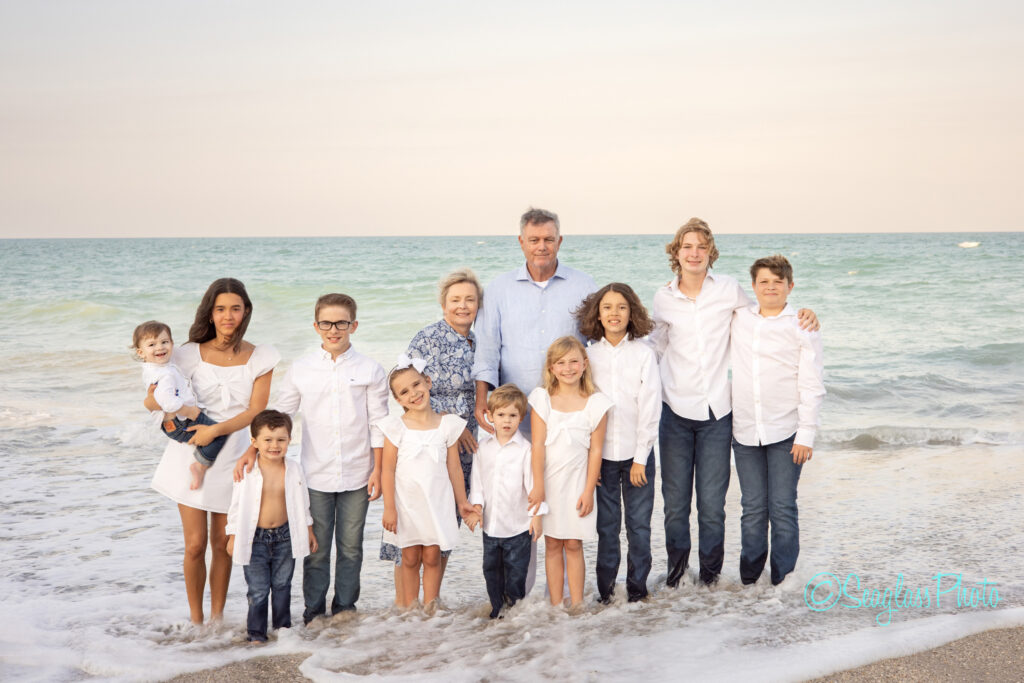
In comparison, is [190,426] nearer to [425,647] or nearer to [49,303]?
[425,647]

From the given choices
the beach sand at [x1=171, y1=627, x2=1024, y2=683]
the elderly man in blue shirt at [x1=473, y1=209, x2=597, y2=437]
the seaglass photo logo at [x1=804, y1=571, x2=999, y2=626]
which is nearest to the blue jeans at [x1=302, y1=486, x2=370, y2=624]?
the beach sand at [x1=171, y1=627, x2=1024, y2=683]

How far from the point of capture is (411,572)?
3809mm

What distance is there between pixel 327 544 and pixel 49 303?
1666 cm

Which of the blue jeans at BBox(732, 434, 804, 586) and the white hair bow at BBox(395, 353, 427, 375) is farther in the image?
the blue jeans at BBox(732, 434, 804, 586)

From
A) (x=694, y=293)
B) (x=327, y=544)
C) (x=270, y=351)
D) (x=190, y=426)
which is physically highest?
(x=694, y=293)

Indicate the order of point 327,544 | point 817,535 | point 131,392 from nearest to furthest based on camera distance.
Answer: point 327,544, point 817,535, point 131,392

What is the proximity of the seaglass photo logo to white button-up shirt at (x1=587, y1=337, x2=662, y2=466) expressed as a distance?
3.82ft

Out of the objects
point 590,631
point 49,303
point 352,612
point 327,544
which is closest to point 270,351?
point 327,544

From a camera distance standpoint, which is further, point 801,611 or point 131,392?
point 131,392

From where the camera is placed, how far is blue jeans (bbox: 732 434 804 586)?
3855 millimetres

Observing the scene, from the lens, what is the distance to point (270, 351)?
3.72 meters

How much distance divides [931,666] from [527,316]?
7.51 feet

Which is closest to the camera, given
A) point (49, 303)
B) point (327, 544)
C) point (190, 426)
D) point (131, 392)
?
point (190, 426)

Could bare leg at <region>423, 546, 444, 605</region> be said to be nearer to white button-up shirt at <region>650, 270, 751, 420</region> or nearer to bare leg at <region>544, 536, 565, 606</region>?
bare leg at <region>544, 536, 565, 606</region>
